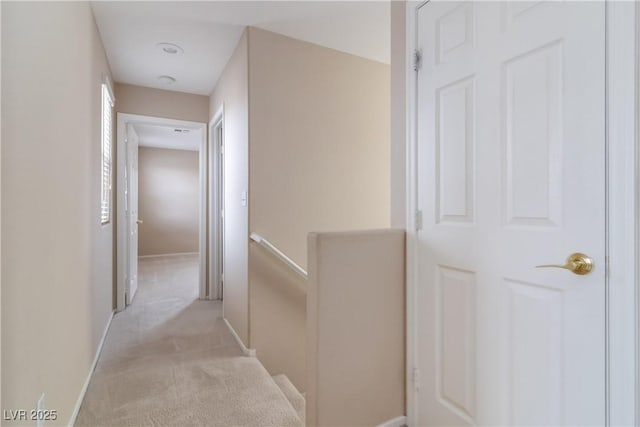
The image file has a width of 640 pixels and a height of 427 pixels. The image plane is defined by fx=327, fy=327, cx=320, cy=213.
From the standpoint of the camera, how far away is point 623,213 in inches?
36.1

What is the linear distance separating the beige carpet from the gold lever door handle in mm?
1460

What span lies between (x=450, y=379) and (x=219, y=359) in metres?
1.66

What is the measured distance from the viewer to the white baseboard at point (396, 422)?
1579mm

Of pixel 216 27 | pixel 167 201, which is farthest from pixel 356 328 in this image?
pixel 167 201

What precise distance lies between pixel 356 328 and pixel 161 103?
3.43 metres

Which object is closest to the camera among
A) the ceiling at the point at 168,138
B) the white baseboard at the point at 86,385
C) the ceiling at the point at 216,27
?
the white baseboard at the point at 86,385

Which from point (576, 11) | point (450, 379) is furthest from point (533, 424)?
point (576, 11)

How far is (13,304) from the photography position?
1.02m

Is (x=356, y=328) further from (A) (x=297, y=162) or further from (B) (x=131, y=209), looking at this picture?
(B) (x=131, y=209)

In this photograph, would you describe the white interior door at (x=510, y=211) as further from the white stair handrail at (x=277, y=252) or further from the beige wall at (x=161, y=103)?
the beige wall at (x=161, y=103)

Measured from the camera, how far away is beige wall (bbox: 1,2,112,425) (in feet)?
3.32

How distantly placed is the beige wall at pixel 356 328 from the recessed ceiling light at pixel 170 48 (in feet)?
7.56

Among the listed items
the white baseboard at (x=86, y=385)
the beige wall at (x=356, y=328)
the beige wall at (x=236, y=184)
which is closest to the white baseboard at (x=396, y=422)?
the beige wall at (x=356, y=328)

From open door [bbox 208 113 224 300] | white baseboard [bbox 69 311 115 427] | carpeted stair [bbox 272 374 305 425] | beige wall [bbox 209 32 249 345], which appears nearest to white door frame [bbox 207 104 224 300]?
open door [bbox 208 113 224 300]
